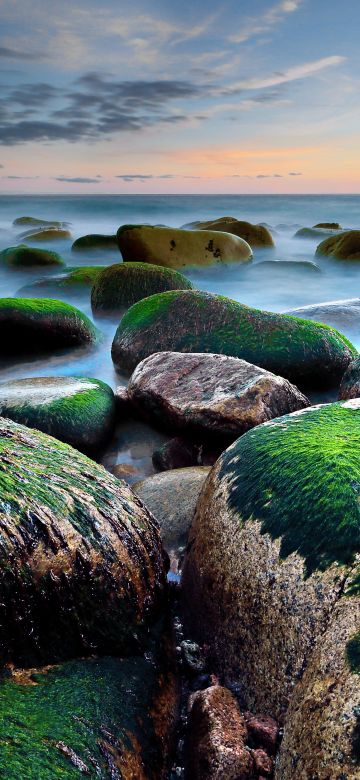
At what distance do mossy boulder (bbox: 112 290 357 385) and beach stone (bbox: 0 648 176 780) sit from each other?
3.89m

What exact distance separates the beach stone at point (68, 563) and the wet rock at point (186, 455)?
1.70 meters

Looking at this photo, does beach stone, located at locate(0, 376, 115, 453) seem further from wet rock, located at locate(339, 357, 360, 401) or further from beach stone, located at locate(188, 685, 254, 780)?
beach stone, located at locate(188, 685, 254, 780)

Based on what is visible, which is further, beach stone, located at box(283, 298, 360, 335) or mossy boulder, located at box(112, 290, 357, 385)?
beach stone, located at box(283, 298, 360, 335)

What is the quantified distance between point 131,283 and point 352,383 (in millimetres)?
5304

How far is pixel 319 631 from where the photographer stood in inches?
79.7

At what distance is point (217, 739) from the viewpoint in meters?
2.02

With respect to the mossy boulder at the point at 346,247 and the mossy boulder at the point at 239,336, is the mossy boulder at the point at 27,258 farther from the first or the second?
the mossy boulder at the point at 239,336

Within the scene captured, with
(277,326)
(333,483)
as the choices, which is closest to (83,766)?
(333,483)

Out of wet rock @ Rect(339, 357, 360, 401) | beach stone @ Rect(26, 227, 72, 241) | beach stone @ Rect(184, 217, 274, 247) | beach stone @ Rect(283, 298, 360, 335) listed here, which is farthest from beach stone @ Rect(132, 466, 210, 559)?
beach stone @ Rect(26, 227, 72, 241)

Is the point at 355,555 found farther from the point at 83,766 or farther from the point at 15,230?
the point at 15,230

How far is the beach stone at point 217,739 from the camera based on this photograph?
1949mm

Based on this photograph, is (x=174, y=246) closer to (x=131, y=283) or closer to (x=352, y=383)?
(x=131, y=283)

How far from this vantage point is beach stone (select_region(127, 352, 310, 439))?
13.4ft

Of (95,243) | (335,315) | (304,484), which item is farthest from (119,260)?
(304,484)
